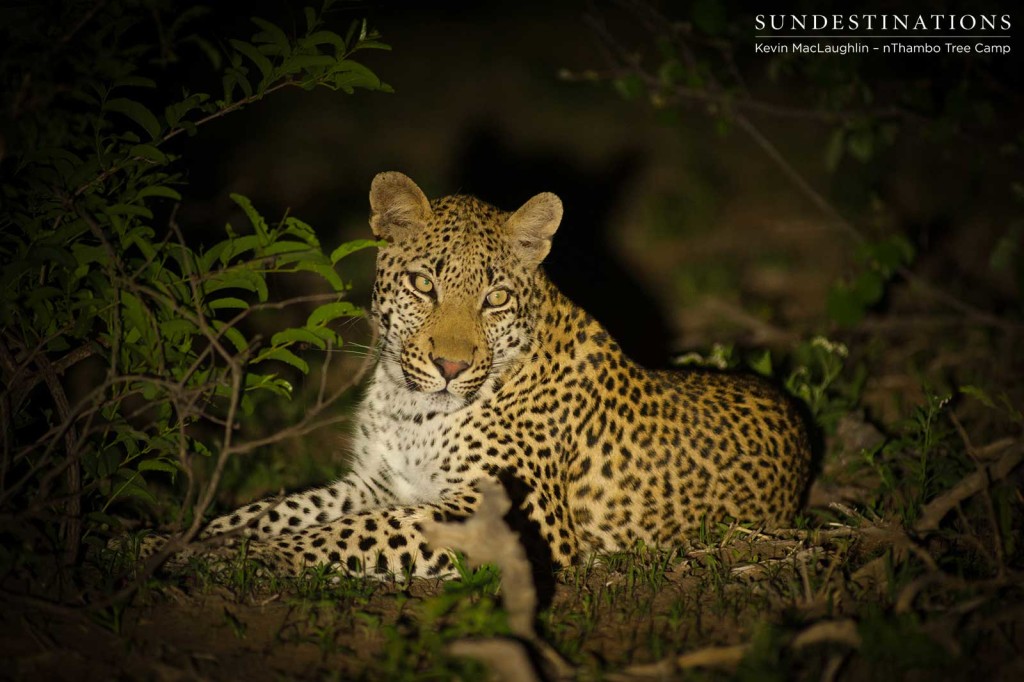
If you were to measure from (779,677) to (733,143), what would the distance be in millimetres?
15120

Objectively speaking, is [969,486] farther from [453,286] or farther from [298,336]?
[298,336]

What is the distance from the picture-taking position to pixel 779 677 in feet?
15.2

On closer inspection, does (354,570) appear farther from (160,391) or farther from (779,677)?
(779,677)

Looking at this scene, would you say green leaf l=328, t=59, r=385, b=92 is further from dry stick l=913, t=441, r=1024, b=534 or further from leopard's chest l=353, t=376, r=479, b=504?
dry stick l=913, t=441, r=1024, b=534

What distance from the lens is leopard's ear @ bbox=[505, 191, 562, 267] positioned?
23.0ft

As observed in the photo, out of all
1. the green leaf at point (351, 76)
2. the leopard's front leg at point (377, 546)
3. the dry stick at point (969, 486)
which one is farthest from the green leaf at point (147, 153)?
the dry stick at point (969, 486)

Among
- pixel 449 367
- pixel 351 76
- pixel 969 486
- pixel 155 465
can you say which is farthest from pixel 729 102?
pixel 155 465

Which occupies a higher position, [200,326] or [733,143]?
[733,143]

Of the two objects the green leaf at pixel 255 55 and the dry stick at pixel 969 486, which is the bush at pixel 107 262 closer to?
the green leaf at pixel 255 55

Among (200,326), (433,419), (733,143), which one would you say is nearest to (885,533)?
(433,419)

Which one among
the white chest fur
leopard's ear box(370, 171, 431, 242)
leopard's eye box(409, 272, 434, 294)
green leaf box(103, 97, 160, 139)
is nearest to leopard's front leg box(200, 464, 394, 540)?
the white chest fur

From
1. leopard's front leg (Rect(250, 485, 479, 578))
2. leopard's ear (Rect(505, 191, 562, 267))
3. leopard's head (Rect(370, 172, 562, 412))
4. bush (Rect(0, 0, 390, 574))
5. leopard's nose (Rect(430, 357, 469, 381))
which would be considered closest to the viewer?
bush (Rect(0, 0, 390, 574))

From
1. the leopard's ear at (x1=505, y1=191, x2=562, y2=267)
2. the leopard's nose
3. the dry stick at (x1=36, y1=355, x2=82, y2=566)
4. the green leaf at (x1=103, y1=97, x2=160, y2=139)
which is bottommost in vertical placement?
the dry stick at (x1=36, y1=355, x2=82, y2=566)

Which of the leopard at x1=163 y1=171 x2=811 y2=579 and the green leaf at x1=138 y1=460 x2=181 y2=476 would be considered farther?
the leopard at x1=163 y1=171 x2=811 y2=579
